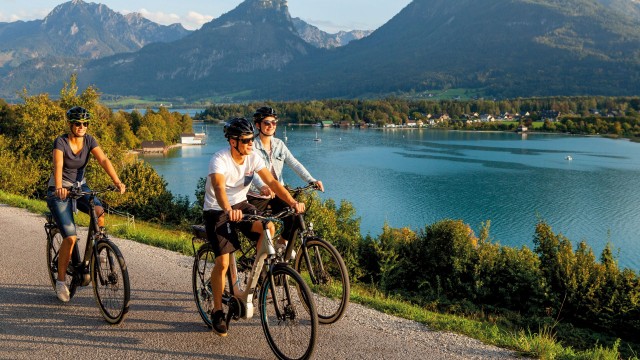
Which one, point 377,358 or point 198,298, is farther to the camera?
point 198,298

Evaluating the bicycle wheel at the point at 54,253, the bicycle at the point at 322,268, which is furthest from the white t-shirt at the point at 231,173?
the bicycle wheel at the point at 54,253

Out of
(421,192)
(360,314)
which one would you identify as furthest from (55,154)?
(421,192)

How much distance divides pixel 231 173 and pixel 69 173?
2.37 m

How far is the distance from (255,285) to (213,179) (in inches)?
46.6

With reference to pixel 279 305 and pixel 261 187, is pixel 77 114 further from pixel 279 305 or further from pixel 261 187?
pixel 279 305

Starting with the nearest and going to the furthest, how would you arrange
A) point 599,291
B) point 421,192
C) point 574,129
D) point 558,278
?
point 599,291 → point 558,278 → point 421,192 → point 574,129

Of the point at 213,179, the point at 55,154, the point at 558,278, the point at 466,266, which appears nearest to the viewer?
the point at 213,179

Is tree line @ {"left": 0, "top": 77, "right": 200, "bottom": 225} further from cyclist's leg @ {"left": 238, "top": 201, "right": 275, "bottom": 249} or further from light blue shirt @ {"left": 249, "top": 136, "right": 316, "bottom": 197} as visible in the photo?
cyclist's leg @ {"left": 238, "top": 201, "right": 275, "bottom": 249}

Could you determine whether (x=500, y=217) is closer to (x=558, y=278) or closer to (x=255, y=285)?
(x=558, y=278)

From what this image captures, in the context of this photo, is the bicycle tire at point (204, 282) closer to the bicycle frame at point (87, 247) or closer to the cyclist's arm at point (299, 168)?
the bicycle frame at point (87, 247)

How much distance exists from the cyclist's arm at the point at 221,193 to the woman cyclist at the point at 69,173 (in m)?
1.68

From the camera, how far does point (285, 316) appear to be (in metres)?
5.08

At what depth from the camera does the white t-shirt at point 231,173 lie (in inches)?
204

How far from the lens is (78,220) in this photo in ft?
42.6
